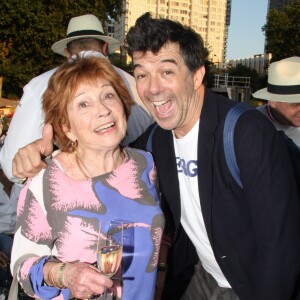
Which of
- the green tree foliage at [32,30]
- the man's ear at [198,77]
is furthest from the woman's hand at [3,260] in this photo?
the green tree foliage at [32,30]

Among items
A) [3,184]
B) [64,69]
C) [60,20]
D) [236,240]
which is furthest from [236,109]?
[60,20]

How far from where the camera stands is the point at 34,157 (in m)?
2.24

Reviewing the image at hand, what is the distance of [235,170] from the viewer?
210 centimetres

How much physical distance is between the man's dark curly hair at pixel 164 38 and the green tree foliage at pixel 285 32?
42292 mm

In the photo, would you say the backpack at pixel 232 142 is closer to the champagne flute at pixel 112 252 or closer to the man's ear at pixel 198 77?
the man's ear at pixel 198 77

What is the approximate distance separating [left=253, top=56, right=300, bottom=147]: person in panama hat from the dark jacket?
1.67 meters

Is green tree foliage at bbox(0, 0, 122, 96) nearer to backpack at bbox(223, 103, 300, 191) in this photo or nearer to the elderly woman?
the elderly woman

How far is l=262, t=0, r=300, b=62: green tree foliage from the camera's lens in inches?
1634

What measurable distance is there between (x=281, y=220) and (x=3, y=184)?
3197mm

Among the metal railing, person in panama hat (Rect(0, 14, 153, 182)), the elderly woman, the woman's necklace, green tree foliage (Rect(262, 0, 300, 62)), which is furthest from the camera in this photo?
green tree foliage (Rect(262, 0, 300, 62))

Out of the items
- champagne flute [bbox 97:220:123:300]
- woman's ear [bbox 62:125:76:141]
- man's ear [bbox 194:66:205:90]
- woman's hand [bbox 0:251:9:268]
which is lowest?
woman's hand [bbox 0:251:9:268]

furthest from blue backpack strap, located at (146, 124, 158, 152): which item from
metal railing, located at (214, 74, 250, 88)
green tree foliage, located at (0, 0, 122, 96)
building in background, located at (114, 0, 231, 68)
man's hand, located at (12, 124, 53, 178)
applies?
building in background, located at (114, 0, 231, 68)

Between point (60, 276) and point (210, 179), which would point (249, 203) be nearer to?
point (210, 179)

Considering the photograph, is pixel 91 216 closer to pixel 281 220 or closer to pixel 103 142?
pixel 103 142
